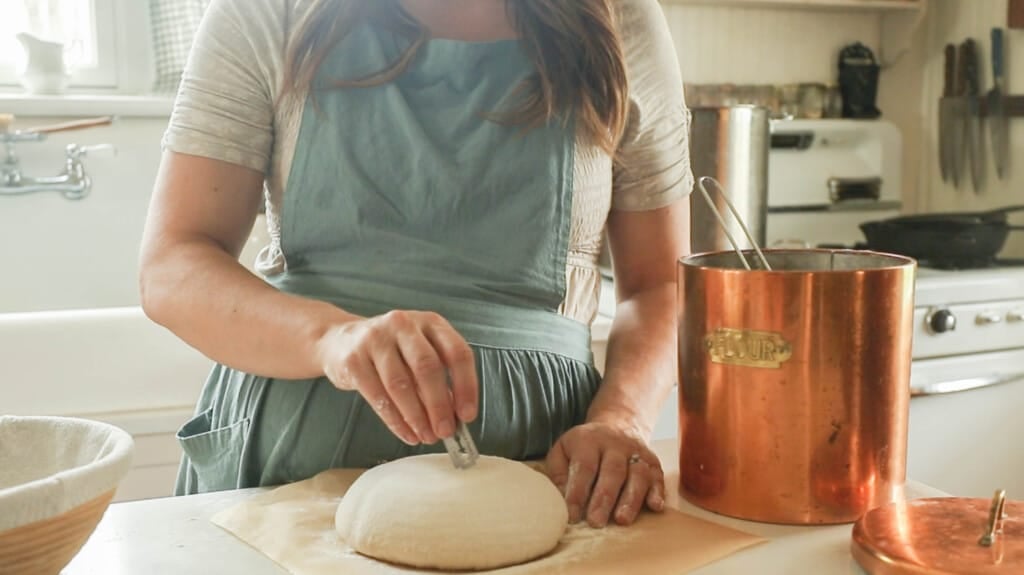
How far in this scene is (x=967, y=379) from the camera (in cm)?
191

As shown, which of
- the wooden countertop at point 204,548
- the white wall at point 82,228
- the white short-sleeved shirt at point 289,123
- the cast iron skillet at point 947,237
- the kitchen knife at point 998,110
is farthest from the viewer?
the kitchen knife at point 998,110

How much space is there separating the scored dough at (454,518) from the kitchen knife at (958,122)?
7.20 feet

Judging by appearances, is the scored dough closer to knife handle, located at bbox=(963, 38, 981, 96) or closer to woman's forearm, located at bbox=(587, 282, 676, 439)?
woman's forearm, located at bbox=(587, 282, 676, 439)

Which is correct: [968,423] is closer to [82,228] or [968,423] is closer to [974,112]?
[974,112]

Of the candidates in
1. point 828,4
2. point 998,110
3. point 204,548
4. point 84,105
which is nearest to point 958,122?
point 998,110

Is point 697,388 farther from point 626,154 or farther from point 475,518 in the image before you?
point 626,154

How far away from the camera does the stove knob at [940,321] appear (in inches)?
73.2

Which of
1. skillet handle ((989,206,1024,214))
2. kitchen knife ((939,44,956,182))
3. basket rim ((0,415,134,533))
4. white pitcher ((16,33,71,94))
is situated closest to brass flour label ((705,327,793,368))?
basket rim ((0,415,134,533))

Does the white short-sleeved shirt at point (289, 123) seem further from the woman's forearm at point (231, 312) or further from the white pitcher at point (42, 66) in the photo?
the white pitcher at point (42, 66)

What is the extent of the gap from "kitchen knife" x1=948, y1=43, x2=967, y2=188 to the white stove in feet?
2.00

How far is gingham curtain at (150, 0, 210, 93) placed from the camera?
2328 mm

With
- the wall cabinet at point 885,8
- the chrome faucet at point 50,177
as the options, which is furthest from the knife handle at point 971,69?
the chrome faucet at point 50,177

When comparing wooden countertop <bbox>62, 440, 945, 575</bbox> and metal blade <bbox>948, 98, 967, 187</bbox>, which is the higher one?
metal blade <bbox>948, 98, 967, 187</bbox>

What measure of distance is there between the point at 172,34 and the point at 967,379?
175 cm
